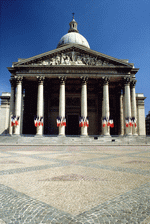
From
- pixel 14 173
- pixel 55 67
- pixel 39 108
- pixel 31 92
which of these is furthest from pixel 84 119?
pixel 14 173

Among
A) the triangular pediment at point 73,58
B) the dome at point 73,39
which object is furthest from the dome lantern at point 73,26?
the triangular pediment at point 73,58

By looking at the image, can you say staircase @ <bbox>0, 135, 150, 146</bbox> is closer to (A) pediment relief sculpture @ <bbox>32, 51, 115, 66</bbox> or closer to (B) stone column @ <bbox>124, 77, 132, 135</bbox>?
(B) stone column @ <bbox>124, 77, 132, 135</bbox>

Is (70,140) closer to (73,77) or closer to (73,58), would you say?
(73,77)

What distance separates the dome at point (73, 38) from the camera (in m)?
59.3

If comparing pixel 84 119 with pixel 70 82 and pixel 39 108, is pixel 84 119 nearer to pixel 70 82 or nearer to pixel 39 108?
pixel 39 108

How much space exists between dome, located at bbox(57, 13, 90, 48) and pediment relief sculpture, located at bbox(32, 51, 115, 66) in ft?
70.1

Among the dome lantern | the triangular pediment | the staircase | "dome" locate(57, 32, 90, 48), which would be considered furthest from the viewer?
the dome lantern

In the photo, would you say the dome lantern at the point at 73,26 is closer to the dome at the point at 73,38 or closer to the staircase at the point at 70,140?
the dome at the point at 73,38

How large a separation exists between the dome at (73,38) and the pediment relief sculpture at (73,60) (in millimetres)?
21376

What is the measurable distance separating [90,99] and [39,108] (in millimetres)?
14703

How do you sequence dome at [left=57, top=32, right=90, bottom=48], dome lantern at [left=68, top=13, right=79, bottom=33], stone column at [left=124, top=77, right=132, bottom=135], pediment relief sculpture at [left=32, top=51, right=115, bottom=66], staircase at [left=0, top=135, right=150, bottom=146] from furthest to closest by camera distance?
dome lantern at [left=68, top=13, right=79, bottom=33] → dome at [left=57, top=32, right=90, bottom=48] → pediment relief sculpture at [left=32, top=51, right=115, bottom=66] → stone column at [left=124, top=77, right=132, bottom=135] → staircase at [left=0, top=135, right=150, bottom=146]

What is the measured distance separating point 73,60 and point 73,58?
1.50 feet

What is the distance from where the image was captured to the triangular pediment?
3647cm

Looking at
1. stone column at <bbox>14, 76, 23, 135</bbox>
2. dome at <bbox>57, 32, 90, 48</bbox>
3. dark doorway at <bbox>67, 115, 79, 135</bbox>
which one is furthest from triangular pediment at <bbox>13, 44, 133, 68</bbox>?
dome at <bbox>57, 32, 90, 48</bbox>
